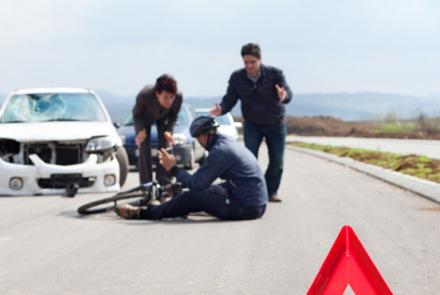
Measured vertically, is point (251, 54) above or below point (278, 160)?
above

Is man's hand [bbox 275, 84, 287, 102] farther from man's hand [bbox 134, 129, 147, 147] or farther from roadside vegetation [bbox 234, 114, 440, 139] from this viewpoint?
roadside vegetation [bbox 234, 114, 440, 139]

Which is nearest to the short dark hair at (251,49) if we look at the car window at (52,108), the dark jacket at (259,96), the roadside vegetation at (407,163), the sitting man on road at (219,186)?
the dark jacket at (259,96)

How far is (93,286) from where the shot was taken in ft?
22.5

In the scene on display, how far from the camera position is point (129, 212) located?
37.3 feet

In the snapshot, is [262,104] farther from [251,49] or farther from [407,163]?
[407,163]

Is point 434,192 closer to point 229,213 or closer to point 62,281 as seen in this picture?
point 229,213

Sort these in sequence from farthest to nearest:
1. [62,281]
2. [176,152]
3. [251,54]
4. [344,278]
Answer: [176,152] < [251,54] < [62,281] < [344,278]

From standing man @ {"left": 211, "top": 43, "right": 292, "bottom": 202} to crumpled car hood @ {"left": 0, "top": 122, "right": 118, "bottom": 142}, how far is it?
217cm

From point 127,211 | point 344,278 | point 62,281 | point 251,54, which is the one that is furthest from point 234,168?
point 344,278

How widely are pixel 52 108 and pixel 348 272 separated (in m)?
11.7

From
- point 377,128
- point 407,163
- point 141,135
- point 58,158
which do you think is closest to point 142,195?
point 141,135

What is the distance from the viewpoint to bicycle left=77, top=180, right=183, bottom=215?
38.0 feet

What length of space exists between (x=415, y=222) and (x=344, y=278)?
20.5 ft

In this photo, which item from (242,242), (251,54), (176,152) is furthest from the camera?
(176,152)
